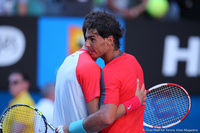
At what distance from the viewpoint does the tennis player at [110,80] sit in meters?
2.06

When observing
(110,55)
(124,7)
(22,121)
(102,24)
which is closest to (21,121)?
(22,121)

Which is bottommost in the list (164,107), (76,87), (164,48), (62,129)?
(164,48)

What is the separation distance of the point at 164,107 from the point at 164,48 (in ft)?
14.6

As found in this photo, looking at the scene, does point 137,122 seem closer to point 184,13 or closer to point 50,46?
point 50,46

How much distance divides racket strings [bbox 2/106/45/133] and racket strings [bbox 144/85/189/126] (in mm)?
1011

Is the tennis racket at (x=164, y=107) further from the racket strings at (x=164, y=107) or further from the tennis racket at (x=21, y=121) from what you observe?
the tennis racket at (x=21, y=121)

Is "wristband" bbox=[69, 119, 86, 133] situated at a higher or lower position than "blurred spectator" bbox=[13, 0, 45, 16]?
lower

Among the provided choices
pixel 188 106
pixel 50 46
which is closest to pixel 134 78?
pixel 188 106

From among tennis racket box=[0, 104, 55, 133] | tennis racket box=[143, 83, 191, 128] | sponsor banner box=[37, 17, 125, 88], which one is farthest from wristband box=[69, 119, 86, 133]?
sponsor banner box=[37, 17, 125, 88]

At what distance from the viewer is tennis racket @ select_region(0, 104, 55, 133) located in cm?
254

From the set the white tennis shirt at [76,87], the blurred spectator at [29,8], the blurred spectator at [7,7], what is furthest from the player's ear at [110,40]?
the blurred spectator at [7,7]

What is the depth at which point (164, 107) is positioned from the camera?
2.96m

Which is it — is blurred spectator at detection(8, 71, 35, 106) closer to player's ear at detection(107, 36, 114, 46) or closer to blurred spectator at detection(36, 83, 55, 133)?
blurred spectator at detection(36, 83, 55, 133)

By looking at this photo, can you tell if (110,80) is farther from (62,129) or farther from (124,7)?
(124,7)
